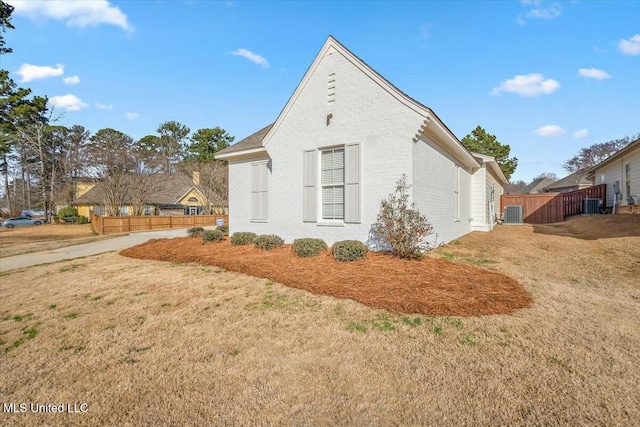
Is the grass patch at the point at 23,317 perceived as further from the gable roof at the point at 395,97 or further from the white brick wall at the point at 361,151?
the gable roof at the point at 395,97

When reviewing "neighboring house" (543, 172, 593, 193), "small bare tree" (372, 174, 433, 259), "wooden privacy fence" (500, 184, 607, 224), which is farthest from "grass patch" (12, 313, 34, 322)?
"neighboring house" (543, 172, 593, 193)

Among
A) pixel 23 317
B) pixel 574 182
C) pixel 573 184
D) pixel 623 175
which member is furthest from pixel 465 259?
pixel 574 182

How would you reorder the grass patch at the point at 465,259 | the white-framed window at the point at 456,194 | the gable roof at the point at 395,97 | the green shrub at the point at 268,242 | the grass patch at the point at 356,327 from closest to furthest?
the grass patch at the point at 356,327 → the grass patch at the point at 465,259 → the gable roof at the point at 395,97 → the green shrub at the point at 268,242 → the white-framed window at the point at 456,194

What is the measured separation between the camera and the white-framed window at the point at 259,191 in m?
10.9

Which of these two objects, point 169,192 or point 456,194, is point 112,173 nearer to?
point 169,192

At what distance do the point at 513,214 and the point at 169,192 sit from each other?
1489 inches

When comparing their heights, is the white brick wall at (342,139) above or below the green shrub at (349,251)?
above

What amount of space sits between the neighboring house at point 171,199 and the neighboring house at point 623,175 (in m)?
36.3

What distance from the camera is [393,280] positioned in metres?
5.48

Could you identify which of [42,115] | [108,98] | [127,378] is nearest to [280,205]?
[127,378]

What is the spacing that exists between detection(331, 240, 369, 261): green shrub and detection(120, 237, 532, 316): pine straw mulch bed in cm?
18

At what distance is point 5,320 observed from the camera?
4582mm

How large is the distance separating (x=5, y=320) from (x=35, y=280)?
11.1 feet

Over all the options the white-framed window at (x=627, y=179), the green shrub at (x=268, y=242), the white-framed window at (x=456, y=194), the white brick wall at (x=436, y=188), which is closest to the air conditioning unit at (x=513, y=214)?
the white-framed window at (x=627, y=179)
